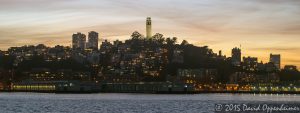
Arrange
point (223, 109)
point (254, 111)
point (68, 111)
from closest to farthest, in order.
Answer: point (223, 109) → point (254, 111) → point (68, 111)

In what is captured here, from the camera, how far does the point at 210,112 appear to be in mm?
109062

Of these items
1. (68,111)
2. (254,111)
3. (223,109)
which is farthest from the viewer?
(68,111)

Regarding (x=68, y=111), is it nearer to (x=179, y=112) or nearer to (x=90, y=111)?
(x=90, y=111)

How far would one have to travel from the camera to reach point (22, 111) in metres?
110

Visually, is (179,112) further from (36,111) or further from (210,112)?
(36,111)

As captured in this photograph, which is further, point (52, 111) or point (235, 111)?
point (52, 111)

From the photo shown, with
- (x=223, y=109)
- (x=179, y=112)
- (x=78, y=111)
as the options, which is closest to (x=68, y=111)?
(x=78, y=111)

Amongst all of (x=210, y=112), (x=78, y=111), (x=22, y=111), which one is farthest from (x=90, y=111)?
(x=210, y=112)

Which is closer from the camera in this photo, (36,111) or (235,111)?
(235,111)

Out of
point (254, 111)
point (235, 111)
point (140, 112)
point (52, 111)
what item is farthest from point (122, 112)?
point (235, 111)

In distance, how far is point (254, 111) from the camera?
103250 mm

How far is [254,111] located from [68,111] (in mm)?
26963

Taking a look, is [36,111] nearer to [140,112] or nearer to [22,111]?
[22,111]

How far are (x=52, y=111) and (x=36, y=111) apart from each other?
7.65 ft
